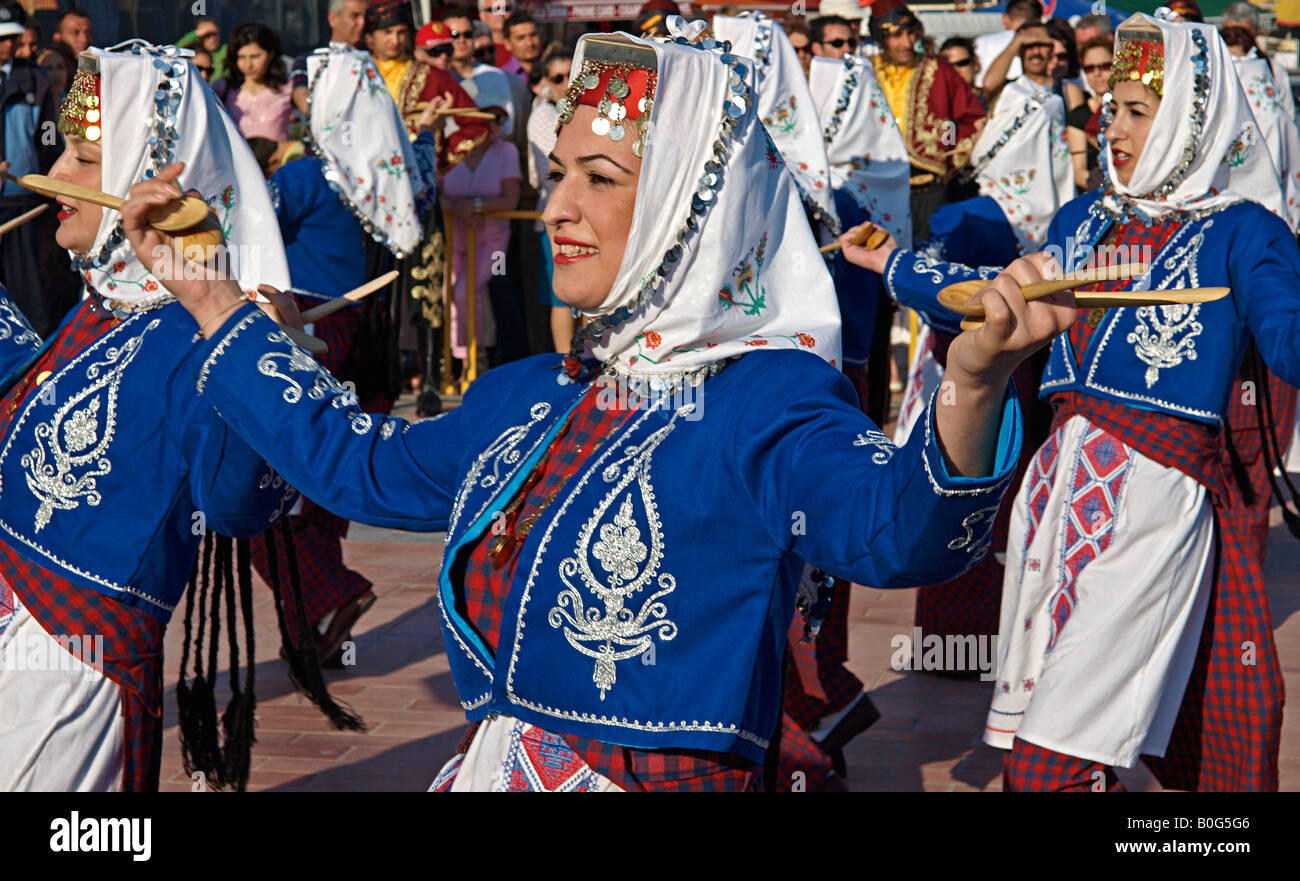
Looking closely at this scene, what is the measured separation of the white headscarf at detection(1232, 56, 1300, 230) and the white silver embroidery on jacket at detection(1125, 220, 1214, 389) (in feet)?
7.24

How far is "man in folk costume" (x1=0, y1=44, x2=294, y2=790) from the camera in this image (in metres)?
2.81

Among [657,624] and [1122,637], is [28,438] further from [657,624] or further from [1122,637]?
[1122,637]

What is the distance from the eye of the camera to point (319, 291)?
6.05m

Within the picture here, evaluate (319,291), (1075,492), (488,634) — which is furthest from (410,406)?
(488,634)

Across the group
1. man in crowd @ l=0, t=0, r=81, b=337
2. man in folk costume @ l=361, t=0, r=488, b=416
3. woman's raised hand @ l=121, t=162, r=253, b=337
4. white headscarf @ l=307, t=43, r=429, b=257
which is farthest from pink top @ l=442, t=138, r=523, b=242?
woman's raised hand @ l=121, t=162, r=253, b=337

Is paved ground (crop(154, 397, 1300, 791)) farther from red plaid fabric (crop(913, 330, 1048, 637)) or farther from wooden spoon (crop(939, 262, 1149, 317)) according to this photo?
wooden spoon (crop(939, 262, 1149, 317))

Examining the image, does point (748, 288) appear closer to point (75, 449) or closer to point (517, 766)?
point (517, 766)

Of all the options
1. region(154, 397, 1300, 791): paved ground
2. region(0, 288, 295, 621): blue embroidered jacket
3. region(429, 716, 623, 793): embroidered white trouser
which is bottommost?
region(154, 397, 1300, 791): paved ground

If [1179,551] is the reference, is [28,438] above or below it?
above

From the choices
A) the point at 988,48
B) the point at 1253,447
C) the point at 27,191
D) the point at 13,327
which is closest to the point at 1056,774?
the point at 1253,447

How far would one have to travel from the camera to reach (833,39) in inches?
372

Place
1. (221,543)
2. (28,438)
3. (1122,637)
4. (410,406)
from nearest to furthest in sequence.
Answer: (28,438) < (221,543) < (1122,637) < (410,406)
